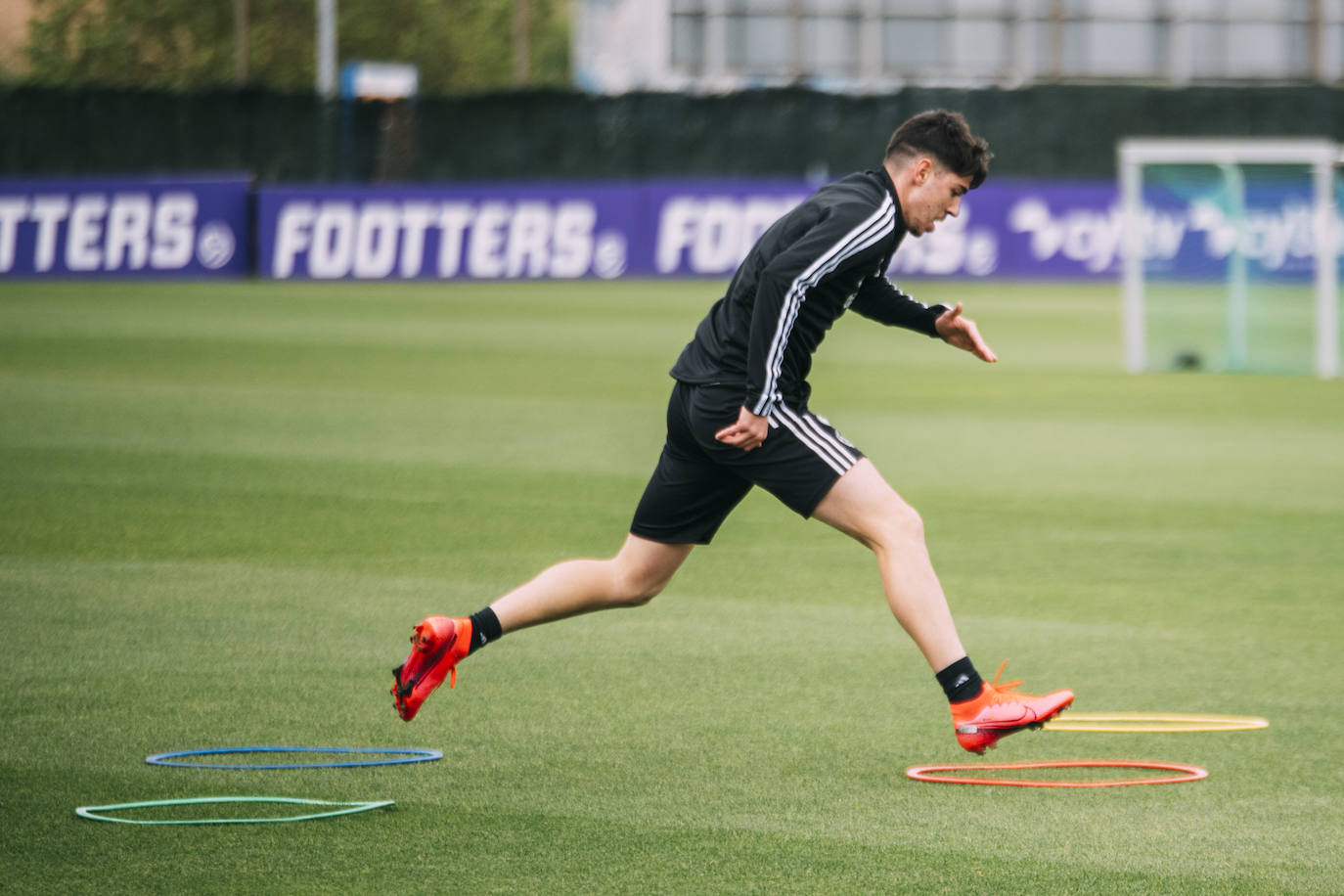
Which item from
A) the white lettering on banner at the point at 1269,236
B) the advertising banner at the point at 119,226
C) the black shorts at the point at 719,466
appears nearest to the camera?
the black shorts at the point at 719,466

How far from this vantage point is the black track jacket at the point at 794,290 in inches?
226

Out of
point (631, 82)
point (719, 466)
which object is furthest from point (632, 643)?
point (631, 82)

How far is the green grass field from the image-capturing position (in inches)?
204

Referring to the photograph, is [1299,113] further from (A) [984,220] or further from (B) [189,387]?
(B) [189,387]

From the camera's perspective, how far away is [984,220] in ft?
99.8

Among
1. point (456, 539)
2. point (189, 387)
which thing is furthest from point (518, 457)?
point (189, 387)

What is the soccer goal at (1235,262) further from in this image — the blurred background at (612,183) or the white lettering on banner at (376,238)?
the white lettering on banner at (376,238)

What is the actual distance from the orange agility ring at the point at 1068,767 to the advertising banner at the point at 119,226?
24.8 m

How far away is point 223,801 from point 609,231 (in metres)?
25.4

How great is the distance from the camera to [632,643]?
788cm

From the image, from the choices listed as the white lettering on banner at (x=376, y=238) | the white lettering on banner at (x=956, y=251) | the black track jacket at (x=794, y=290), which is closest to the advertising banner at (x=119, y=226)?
the white lettering on banner at (x=376, y=238)

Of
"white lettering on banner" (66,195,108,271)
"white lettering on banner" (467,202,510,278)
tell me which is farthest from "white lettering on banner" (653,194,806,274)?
"white lettering on banner" (66,195,108,271)

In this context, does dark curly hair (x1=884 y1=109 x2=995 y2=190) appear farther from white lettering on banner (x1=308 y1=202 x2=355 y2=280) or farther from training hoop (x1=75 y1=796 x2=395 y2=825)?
white lettering on banner (x1=308 y1=202 x2=355 y2=280)

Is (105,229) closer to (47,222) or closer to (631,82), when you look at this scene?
(47,222)
